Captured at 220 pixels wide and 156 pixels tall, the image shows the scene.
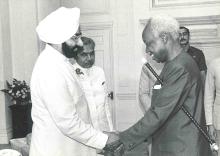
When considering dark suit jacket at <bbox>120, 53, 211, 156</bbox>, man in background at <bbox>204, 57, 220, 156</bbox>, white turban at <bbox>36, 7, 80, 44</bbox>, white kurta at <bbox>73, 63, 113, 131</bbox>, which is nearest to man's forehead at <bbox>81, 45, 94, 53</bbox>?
white kurta at <bbox>73, 63, 113, 131</bbox>

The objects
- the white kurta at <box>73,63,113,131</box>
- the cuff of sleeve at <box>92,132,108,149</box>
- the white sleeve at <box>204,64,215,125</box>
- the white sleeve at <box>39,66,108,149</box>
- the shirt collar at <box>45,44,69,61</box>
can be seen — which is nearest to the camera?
the white sleeve at <box>39,66,108,149</box>

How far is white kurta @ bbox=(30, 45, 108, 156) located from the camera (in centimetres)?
231

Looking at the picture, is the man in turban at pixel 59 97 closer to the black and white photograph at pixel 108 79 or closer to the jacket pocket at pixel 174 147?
the black and white photograph at pixel 108 79

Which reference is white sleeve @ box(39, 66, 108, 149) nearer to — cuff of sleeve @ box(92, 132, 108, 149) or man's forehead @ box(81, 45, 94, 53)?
cuff of sleeve @ box(92, 132, 108, 149)

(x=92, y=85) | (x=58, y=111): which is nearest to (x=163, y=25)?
(x=58, y=111)

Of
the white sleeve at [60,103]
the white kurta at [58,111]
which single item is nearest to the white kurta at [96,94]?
the white kurta at [58,111]

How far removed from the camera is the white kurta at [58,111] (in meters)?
2.31

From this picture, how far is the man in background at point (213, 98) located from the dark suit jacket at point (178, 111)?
1325 millimetres

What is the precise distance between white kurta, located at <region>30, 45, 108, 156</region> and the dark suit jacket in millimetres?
399

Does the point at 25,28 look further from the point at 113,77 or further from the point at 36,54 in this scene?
the point at 113,77

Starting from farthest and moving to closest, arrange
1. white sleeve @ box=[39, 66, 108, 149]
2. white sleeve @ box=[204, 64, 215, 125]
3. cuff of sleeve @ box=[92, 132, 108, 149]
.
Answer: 1. white sleeve @ box=[204, 64, 215, 125]
2. cuff of sleeve @ box=[92, 132, 108, 149]
3. white sleeve @ box=[39, 66, 108, 149]

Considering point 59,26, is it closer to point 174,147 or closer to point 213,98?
point 174,147

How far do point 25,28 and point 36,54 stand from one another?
1.42 ft

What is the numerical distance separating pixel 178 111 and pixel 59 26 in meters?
0.81
